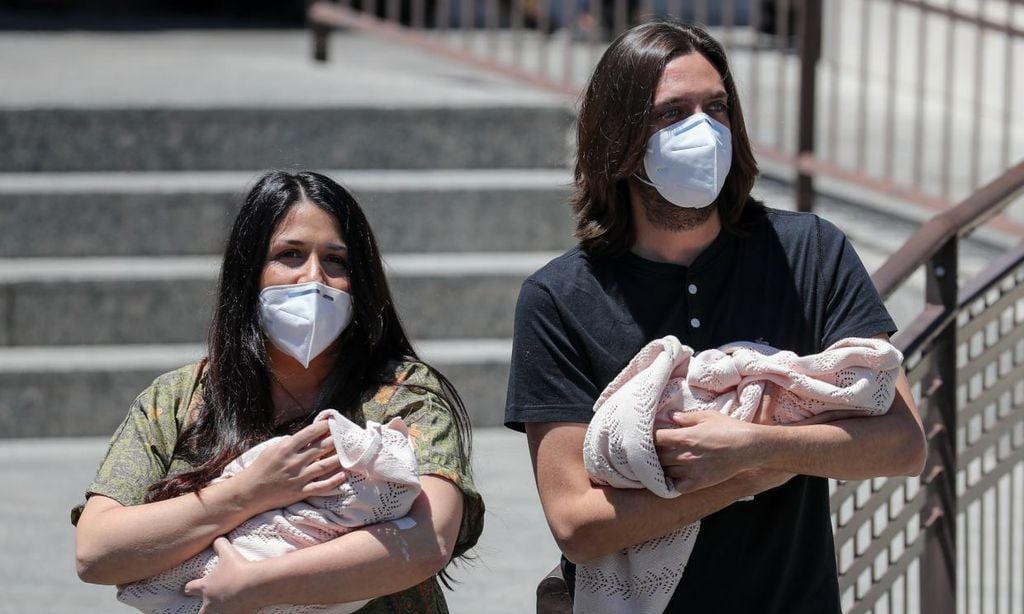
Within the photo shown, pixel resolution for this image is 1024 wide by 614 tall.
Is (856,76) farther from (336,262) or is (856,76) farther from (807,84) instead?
(336,262)

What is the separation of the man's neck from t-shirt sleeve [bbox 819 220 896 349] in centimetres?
20

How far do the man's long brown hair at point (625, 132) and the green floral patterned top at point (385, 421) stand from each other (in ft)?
1.27

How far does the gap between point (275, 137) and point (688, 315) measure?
16.3ft

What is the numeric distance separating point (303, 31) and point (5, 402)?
7405 mm

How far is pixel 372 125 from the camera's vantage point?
7281 millimetres

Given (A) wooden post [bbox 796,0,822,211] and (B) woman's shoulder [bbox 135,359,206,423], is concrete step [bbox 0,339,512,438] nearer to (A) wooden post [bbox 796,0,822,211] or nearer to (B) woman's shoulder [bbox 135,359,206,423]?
(A) wooden post [bbox 796,0,822,211]

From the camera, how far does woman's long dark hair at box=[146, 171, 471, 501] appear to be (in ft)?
8.55

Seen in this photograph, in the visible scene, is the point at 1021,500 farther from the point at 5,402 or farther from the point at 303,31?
the point at 303,31

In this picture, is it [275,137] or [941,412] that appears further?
[275,137]

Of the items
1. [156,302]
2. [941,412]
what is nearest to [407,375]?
[941,412]

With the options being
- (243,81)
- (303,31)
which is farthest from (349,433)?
(303,31)

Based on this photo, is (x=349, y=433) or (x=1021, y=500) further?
(x=1021, y=500)

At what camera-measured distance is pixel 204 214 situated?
6797mm

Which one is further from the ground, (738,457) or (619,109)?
(619,109)
